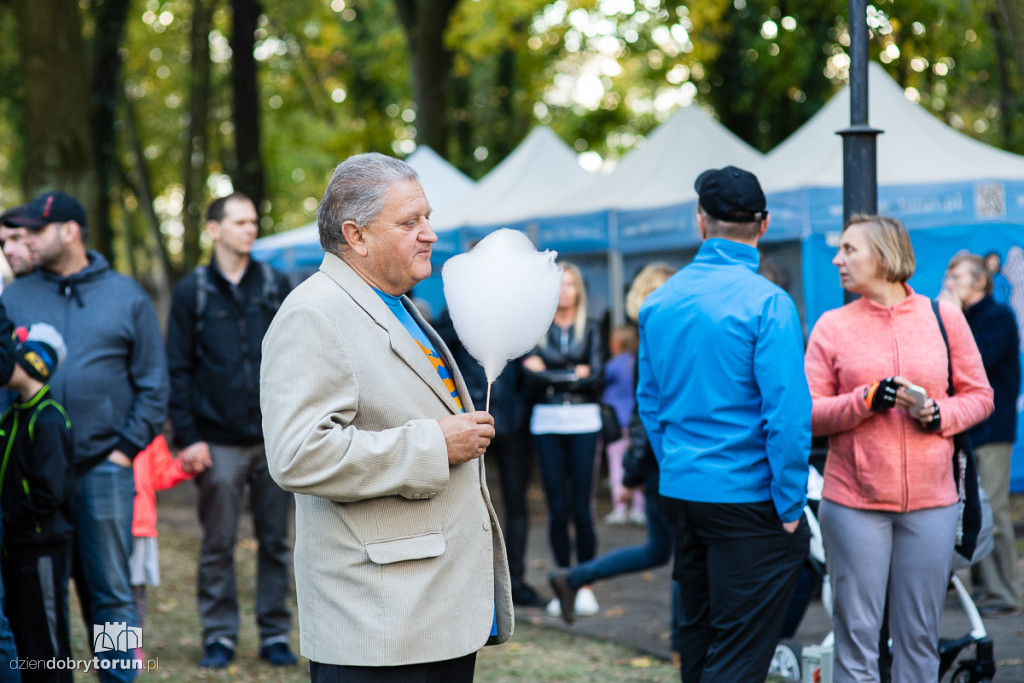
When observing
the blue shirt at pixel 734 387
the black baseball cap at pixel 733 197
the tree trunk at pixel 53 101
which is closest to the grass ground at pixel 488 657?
the blue shirt at pixel 734 387

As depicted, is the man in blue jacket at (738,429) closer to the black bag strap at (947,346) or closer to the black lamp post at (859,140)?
the black bag strap at (947,346)

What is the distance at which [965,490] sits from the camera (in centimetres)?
409

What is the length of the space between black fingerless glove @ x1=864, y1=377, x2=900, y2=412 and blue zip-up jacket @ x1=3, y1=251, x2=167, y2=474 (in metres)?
3.08

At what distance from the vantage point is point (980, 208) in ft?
30.0

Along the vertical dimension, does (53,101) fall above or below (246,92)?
below

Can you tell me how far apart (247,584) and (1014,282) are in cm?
683

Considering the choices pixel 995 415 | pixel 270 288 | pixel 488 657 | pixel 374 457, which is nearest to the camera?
pixel 374 457

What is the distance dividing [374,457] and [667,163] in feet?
31.1

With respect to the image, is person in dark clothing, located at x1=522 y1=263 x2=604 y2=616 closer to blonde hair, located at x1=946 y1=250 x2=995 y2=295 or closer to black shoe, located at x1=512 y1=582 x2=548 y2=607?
black shoe, located at x1=512 y1=582 x2=548 y2=607

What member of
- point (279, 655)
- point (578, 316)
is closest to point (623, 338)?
point (578, 316)

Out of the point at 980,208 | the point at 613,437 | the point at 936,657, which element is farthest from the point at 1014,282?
the point at 936,657

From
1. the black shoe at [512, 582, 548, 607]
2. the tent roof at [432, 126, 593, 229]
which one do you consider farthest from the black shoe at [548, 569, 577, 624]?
the tent roof at [432, 126, 593, 229]

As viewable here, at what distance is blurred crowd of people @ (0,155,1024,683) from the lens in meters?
2.52

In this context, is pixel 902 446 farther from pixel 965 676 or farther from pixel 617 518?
pixel 617 518
